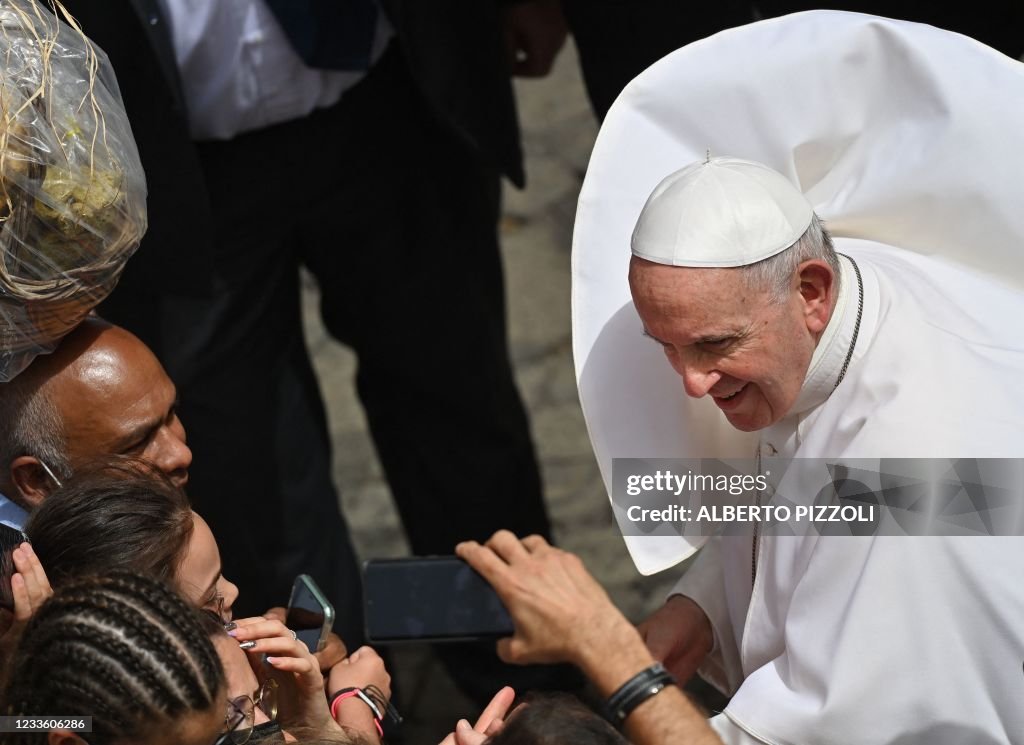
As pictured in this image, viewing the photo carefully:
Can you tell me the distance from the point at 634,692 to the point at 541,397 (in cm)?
267

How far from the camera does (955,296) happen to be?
2.39m

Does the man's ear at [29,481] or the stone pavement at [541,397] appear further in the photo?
the stone pavement at [541,397]

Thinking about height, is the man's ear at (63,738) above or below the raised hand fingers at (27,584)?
above

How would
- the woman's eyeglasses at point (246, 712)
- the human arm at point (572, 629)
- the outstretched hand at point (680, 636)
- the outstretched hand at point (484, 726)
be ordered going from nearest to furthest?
the woman's eyeglasses at point (246, 712), the outstretched hand at point (484, 726), the human arm at point (572, 629), the outstretched hand at point (680, 636)

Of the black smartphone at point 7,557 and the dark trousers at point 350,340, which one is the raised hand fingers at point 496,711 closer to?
the black smartphone at point 7,557

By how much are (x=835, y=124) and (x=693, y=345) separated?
54 cm

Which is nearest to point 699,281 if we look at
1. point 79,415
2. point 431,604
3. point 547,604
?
point 547,604

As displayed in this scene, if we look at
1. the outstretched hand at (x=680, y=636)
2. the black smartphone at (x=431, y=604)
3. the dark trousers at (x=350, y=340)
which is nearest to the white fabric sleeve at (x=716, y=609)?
the outstretched hand at (x=680, y=636)

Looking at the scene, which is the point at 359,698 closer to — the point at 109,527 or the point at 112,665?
the point at 109,527

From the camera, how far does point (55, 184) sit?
2.04 m

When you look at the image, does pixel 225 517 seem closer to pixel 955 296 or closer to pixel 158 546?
pixel 158 546

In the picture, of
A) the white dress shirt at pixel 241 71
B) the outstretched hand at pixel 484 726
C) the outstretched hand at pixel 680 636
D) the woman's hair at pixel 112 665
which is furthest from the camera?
the white dress shirt at pixel 241 71

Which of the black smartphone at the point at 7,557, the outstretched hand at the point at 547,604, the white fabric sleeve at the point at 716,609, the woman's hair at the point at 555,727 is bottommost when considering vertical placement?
the white fabric sleeve at the point at 716,609

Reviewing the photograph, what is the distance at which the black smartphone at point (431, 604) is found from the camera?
2.37 m
